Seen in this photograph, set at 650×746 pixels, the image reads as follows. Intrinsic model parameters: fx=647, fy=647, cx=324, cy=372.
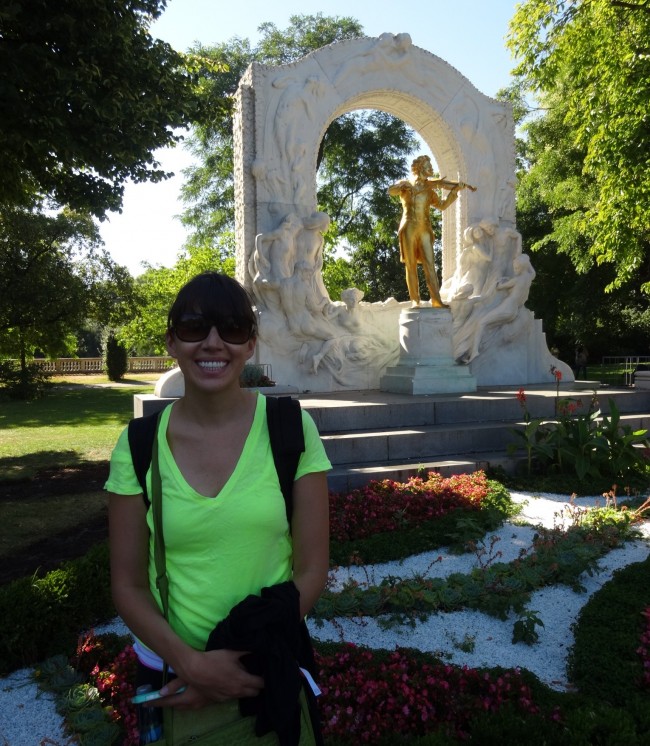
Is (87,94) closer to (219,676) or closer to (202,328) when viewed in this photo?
(202,328)

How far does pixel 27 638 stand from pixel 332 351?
276 inches

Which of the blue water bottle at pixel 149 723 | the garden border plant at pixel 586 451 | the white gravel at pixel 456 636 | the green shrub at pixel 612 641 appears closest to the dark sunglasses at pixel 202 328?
the blue water bottle at pixel 149 723

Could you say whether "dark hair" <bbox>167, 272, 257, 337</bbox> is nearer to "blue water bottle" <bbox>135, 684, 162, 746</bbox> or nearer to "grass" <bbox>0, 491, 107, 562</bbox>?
"blue water bottle" <bbox>135, 684, 162, 746</bbox>

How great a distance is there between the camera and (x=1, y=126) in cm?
615

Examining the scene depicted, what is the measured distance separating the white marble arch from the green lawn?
3.40m

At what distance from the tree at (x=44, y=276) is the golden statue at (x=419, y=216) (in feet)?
40.6

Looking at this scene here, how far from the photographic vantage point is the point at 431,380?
9422 mm

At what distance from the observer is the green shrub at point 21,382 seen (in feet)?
63.7

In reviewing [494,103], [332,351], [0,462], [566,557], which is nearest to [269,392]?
[332,351]

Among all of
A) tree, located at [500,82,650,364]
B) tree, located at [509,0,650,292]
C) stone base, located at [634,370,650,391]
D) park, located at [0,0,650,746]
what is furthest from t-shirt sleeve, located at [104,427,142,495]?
tree, located at [500,82,650,364]

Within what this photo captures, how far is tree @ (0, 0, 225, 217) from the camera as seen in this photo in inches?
237

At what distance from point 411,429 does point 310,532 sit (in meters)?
6.09

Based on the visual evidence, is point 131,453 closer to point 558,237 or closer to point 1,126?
point 1,126

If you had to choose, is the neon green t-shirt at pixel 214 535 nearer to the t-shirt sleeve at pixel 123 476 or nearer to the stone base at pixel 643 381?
the t-shirt sleeve at pixel 123 476
